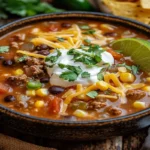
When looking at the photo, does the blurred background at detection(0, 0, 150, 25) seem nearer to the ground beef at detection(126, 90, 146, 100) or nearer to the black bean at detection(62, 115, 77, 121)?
the ground beef at detection(126, 90, 146, 100)

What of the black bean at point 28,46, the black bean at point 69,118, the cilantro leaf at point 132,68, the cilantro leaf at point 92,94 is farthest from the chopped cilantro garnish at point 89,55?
the black bean at point 69,118

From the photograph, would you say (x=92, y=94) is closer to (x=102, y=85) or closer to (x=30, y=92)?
(x=102, y=85)

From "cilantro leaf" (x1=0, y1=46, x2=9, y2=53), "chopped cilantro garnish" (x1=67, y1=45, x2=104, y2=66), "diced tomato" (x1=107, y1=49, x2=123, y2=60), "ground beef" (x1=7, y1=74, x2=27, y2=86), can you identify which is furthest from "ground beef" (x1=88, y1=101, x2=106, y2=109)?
"cilantro leaf" (x1=0, y1=46, x2=9, y2=53)

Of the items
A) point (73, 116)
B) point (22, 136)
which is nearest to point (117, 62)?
point (73, 116)

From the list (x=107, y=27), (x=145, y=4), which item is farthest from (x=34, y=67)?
(x=145, y=4)

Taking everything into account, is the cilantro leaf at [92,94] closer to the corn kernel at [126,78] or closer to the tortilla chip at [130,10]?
the corn kernel at [126,78]

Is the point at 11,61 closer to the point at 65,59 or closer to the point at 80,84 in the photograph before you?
the point at 65,59

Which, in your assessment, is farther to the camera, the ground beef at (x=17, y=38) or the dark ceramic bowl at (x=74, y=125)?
the ground beef at (x=17, y=38)
